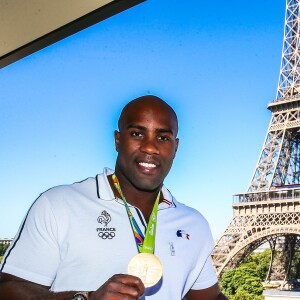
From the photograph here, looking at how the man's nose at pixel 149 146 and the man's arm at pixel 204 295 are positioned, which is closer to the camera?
the man's nose at pixel 149 146

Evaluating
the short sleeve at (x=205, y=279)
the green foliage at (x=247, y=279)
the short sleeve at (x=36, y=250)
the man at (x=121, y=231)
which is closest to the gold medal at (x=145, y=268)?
the man at (x=121, y=231)

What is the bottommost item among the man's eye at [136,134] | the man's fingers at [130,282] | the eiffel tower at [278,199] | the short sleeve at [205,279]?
the man's fingers at [130,282]

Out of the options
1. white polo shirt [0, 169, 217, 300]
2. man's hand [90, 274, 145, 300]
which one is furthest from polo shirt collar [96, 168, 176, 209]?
man's hand [90, 274, 145, 300]

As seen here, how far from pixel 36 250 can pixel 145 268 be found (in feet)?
0.54

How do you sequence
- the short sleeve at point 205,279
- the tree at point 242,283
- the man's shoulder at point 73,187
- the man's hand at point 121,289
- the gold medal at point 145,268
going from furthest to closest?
1. the tree at point 242,283
2. the short sleeve at point 205,279
3. the man's shoulder at point 73,187
4. the gold medal at point 145,268
5. the man's hand at point 121,289

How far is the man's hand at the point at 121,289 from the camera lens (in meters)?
0.55

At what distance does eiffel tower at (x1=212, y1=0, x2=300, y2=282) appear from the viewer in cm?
803

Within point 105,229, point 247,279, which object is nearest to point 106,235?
point 105,229

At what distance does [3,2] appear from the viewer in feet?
7.06

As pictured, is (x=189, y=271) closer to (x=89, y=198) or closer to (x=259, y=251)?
(x=89, y=198)

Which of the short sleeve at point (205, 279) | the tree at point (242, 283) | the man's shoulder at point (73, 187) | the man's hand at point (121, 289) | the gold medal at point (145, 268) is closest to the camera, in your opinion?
the man's hand at point (121, 289)

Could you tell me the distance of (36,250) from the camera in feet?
2.28

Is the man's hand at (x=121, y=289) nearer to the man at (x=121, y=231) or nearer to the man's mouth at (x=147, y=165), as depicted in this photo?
the man at (x=121, y=231)

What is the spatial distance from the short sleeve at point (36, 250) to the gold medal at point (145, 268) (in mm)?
128
